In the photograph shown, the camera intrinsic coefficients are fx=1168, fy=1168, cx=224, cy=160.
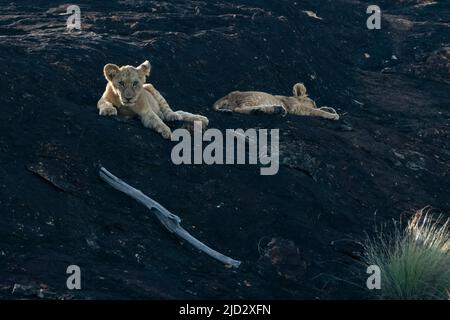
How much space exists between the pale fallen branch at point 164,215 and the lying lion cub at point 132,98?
4.18ft

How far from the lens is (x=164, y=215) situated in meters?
13.3

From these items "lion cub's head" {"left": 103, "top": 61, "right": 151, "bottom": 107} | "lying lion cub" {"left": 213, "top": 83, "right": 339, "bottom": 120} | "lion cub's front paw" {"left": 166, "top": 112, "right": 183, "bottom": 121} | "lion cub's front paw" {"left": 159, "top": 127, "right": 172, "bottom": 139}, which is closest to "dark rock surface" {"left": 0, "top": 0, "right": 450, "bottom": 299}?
"lion cub's front paw" {"left": 159, "top": 127, "right": 172, "bottom": 139}

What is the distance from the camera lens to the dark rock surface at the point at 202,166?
40.8 ft

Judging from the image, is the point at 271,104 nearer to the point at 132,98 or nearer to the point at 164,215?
the point at 132,98

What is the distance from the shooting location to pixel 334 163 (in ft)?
53.2

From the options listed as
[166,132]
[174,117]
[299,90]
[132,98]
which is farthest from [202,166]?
[299,90]

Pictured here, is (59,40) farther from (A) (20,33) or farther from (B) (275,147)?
(B) (275,147)

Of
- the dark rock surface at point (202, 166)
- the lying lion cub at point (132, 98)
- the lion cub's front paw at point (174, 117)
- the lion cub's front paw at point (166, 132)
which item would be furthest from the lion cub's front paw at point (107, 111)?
the lion cub's front paw at point (174, 117)

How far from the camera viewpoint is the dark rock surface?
1243 centimetres

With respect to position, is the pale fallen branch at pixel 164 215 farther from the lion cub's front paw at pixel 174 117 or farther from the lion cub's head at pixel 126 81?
the lion cub's front paw at pixel 174 117

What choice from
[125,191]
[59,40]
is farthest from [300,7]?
[125,191]

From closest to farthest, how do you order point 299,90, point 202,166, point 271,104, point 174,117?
point 202,166 → point 174,117 → point 271,104 → point 299,90

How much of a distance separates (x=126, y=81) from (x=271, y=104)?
331 cm

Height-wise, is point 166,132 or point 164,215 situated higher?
point 166,132
